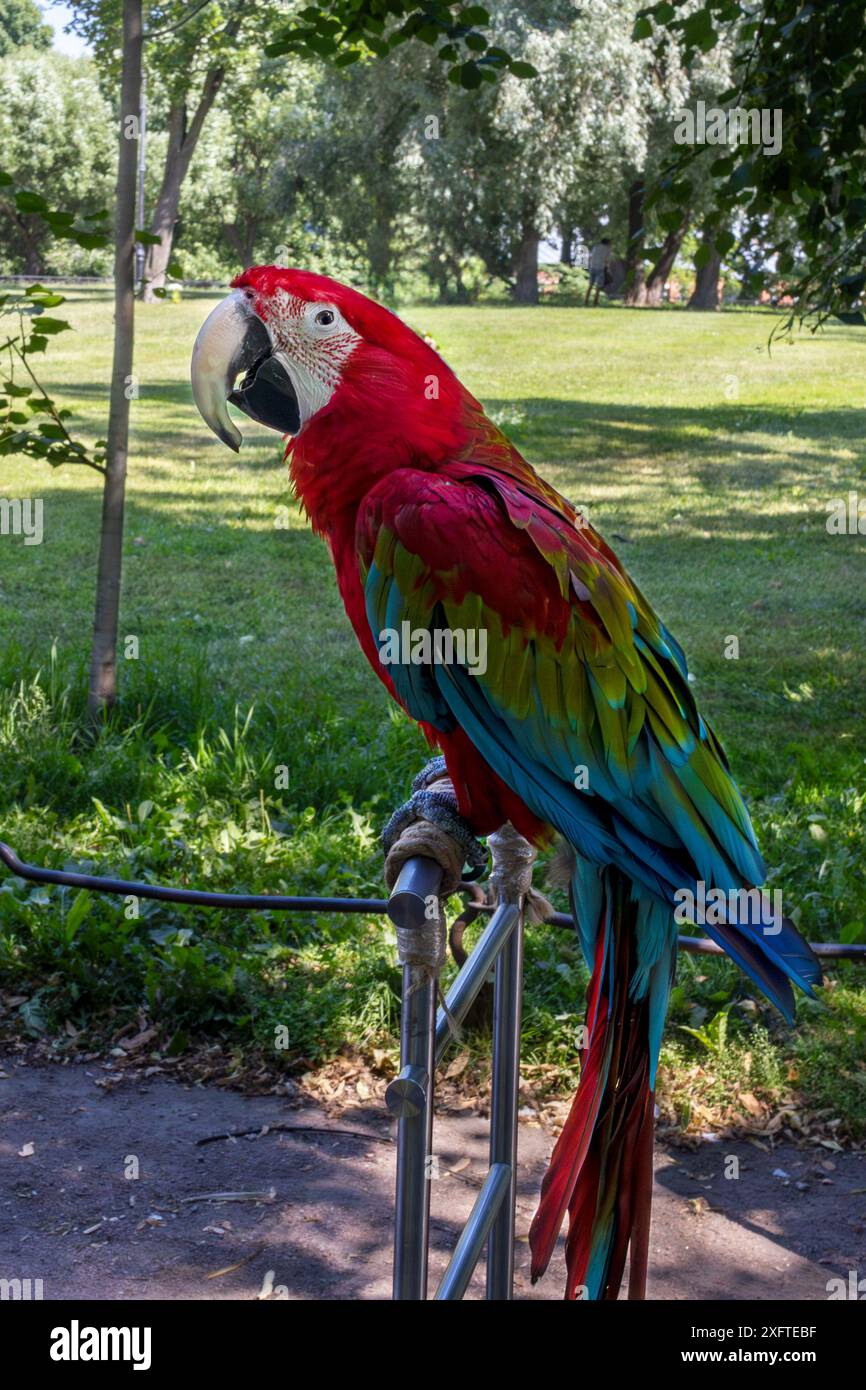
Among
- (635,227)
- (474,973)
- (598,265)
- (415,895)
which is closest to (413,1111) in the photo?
(415,895)

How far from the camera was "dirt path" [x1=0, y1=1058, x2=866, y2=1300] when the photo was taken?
235cm

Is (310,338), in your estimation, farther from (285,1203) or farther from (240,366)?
(285,1203)

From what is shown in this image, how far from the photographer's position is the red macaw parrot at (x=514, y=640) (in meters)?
1.64

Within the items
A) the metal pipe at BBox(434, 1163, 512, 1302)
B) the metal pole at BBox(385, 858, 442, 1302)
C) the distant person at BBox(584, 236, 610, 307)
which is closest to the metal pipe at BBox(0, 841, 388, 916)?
the metal pipe at BBox(434, 1163, 512, 1302)

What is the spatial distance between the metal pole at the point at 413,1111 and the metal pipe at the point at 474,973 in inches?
3.0

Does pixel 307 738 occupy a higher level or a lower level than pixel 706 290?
lower

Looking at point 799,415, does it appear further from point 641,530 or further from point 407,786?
point 407,786

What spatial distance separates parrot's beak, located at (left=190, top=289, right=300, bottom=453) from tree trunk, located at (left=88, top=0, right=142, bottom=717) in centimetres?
218

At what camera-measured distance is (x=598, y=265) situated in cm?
2008

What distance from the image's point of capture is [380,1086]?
9.62 feet

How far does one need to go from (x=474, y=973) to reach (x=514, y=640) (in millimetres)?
479

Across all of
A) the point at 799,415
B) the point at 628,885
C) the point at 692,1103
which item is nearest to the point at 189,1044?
the point at 692,1103

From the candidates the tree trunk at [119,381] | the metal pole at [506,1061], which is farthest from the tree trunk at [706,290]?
the metal pole at [506,1061]

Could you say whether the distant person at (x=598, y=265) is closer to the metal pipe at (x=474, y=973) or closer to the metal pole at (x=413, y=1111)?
the metal pipe at (x=474, y=973)
